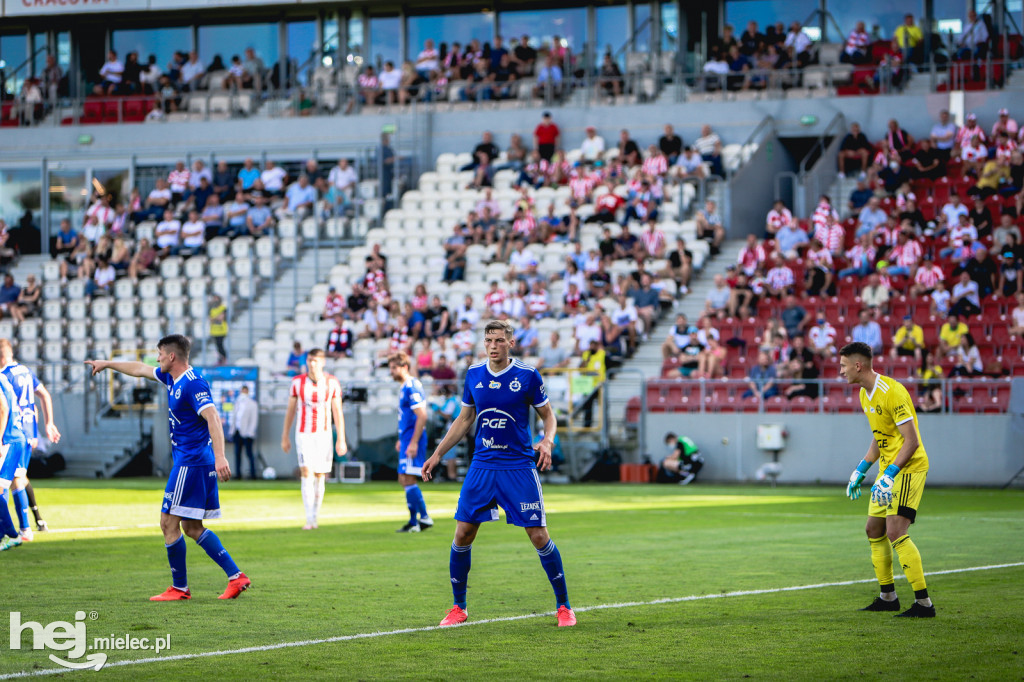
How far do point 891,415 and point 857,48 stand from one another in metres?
28.0

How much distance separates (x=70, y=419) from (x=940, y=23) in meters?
25.1

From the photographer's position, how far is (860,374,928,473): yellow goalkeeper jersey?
1032 cm

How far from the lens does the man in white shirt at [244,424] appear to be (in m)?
29.1

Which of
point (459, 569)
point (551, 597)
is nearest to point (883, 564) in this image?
point (551, 597)

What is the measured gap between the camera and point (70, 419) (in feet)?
103

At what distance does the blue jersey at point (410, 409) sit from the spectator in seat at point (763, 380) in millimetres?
10742

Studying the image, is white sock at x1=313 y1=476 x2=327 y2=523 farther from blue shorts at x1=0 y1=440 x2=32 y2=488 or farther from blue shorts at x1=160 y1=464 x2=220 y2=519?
blue shorts at x1=160 y1=464 x2=220 y2=519

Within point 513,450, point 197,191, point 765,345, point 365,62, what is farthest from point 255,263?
point 513,450

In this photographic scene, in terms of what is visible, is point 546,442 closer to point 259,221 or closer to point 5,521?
point 5,521

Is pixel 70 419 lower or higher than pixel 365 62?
lower

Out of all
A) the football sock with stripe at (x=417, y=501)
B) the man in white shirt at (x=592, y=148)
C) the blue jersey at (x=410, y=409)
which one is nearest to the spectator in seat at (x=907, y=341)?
the man in white shirt at (x=592, y=148)

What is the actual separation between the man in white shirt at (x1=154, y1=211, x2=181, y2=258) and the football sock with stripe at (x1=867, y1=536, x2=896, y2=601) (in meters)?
28.9

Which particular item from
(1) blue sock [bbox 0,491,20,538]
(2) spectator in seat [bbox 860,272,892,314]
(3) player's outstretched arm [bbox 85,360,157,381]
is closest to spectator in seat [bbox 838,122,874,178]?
(2) spectator in seat [bbox 860,272,892,314]

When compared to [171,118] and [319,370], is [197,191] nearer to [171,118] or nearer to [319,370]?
[171,118]
